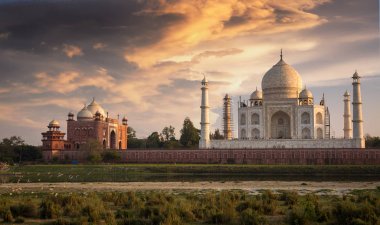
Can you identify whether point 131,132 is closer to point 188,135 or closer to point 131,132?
point 131,132

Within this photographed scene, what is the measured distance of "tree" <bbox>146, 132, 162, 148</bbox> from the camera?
80.9 metres

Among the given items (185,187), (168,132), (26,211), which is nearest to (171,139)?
(168,132)

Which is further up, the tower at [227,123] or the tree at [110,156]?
the tower at [227,123]

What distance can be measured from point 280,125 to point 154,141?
24342 millimetres

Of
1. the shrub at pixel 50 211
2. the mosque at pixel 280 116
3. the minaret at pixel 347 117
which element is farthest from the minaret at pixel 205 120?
the shrub at pixel 50 211

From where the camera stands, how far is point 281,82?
66.9 metres

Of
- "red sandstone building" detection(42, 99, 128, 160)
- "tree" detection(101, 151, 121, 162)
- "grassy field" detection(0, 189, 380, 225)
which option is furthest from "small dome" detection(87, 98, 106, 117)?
"grassy field" detection(0, 189, 380, 225)

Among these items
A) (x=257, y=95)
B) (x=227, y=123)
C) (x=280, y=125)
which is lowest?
(x=280, y=125)

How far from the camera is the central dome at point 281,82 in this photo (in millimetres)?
66812

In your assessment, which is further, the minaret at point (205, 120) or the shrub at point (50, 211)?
the minaret at point (205, 120)

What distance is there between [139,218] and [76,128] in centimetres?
5715

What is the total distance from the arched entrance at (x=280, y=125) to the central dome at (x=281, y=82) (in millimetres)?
2585

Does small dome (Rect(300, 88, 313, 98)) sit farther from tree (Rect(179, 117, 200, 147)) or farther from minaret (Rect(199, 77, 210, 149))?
tree (Rect(179, 117, 200, 147))

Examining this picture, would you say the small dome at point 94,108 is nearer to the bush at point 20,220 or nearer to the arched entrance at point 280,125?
the arched entrance at point 280,125
